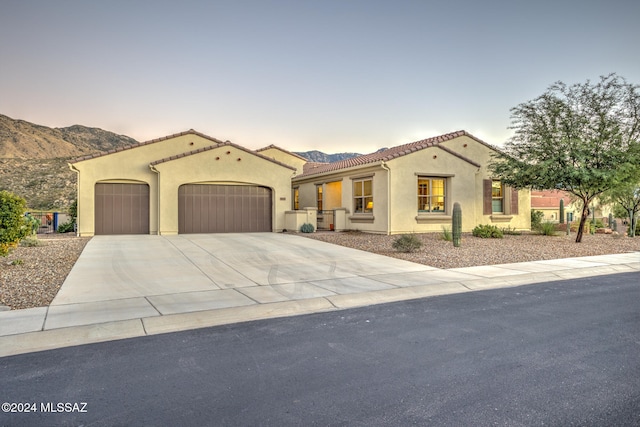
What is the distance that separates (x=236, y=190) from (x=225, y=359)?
55.6ft

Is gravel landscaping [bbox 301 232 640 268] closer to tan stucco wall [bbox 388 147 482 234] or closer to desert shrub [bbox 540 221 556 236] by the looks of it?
tan stucco wall [bbox 388 147 482 234]

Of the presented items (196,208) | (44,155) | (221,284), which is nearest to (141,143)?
(196,208)

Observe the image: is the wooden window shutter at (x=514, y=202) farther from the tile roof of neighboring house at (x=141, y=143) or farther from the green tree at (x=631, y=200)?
the tile roof of neighboring house at (x=141, y=143)

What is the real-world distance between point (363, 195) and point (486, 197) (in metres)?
7.06

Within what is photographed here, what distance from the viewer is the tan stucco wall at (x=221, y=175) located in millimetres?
19156

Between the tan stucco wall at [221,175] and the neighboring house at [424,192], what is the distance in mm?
3125

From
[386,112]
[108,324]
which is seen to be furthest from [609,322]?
[386,112]

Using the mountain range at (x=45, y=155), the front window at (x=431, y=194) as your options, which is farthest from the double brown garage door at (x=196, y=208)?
the mountain range at (x=45, y=155)

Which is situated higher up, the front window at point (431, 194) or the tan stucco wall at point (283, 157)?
the tan stucco wall at point (283, 157)

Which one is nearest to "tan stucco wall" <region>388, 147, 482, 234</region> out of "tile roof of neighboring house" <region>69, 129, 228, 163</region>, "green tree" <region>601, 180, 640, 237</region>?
"green tree" <region>601, 180, 640, 237</region>

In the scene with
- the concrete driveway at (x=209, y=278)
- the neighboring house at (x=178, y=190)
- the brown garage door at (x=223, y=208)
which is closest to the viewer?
the concrete driveway at (x=209, y=278)

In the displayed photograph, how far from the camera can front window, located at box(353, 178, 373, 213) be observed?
805 inches

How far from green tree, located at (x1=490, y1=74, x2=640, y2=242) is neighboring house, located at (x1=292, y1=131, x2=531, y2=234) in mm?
3616

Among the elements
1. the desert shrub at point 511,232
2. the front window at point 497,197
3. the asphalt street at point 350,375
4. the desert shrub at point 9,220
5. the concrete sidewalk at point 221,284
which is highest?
the front window at point 497,197
